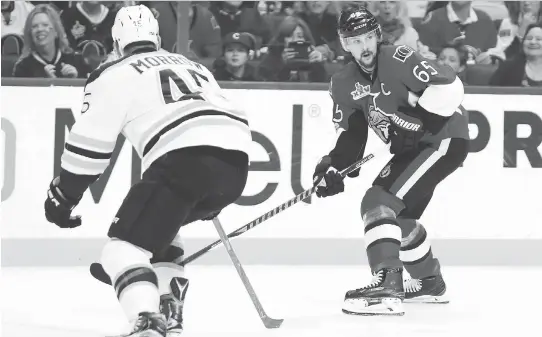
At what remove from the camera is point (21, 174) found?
4602 millimetres

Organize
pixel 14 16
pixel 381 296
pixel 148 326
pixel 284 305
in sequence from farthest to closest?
1. pixel 14 16
2. pixel 284 305
3. pixel 381 296
4. pixel 148 326

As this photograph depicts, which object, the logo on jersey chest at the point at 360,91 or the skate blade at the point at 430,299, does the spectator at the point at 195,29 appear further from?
the skate blade at the point at 430,299

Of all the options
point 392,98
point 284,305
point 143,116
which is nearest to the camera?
point 143,116

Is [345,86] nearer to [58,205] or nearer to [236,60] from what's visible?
[58,205]

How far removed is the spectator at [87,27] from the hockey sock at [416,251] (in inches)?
73.3

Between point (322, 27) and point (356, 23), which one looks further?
point (322, 27)

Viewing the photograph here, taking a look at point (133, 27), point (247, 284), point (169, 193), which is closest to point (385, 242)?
point (247, 284)

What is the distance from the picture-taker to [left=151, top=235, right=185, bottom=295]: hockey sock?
293 cm

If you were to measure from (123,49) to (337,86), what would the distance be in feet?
3.05

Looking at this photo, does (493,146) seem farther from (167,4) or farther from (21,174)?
(21,174)

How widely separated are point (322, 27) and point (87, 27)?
1.09 metres

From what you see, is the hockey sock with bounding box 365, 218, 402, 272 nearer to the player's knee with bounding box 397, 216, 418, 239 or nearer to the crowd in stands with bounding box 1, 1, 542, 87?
the player's knee with bounding box 397, 216, 418, 239

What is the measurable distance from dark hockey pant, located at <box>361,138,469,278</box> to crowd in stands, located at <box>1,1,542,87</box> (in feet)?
4.60

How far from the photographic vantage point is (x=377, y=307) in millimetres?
3330
